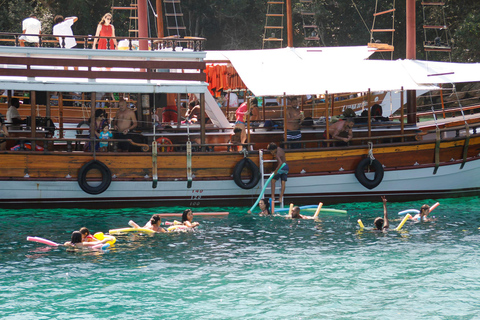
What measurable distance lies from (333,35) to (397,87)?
43.3 metres

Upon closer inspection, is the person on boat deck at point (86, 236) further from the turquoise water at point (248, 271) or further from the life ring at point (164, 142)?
the life ring at point (164, 142)

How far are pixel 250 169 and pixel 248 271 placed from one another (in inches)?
217

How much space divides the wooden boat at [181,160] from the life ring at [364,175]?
0.03 metres

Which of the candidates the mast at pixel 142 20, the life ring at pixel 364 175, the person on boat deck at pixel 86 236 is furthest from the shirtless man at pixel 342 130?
the person on boat deck at pixel 86 236

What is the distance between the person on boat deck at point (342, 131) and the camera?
1709 cm

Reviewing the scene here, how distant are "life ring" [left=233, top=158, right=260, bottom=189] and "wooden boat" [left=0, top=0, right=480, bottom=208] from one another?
26mm

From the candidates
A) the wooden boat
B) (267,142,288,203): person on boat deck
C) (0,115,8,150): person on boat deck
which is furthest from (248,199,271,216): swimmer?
(0,115,8,150): person on boat deck

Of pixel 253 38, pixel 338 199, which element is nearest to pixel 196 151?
pixel 338 199

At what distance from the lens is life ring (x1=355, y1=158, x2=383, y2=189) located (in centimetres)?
1684

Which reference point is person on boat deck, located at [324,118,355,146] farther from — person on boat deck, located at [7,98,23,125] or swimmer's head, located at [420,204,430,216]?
person on boat deck, located at [7,98,23,125]

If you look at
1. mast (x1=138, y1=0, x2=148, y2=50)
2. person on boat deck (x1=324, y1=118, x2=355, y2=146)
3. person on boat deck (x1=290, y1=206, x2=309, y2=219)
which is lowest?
person on boat deck (x1=290, y1=206, x2=309, y2=219)

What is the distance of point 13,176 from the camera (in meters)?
15.8

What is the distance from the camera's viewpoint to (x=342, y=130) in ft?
56.6

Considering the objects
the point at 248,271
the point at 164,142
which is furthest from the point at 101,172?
the point at 248,271
